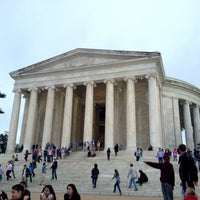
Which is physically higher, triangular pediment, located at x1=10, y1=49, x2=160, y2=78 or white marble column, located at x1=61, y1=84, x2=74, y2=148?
triangular pediment, located at x1=10, y1=49, x2=160, y2=78

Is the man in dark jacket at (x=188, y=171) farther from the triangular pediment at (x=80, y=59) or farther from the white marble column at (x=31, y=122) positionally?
the white marble column at (x=31, y=122)

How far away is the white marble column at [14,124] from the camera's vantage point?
34.2 m

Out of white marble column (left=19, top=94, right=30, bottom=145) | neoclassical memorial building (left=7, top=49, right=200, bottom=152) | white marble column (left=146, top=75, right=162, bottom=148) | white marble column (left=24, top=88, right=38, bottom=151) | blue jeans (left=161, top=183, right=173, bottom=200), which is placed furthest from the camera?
white marble column (left=19, top=94, right=30, bottom=145)

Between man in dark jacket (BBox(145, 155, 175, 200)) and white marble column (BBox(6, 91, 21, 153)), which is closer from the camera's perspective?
man in dark jacket (BBox(145, 155, 175, 200))

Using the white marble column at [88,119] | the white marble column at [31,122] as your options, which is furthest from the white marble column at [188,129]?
the white marble column at [31,122]

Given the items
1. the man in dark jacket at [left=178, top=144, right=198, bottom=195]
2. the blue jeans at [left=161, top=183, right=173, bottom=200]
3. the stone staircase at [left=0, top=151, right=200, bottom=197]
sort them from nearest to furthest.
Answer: the man in dark jacket at [left=178, top=144, right=198, bottom=195], the blue jeans at [left=161, top=183, right=173, bottom=200], the stone staircase at [left=0, top=151, right=200, bottom=197]

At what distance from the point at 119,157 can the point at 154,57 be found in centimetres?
1345

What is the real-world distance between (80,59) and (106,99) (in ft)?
25.5

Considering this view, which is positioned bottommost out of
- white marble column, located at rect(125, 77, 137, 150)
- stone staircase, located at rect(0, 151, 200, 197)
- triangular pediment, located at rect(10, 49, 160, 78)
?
stone staircase, located at rect(0, 151, 200, 197)

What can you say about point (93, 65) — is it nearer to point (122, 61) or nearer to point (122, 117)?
point (122, 61)

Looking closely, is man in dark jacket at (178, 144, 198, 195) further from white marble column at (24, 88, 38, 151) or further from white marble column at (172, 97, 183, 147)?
white marble column at (172, 97, 183, 147)

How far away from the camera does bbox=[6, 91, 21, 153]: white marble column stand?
34219mm

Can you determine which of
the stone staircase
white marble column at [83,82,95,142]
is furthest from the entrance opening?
the stone staircase

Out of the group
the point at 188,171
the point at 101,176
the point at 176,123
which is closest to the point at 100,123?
the point at 176,123
